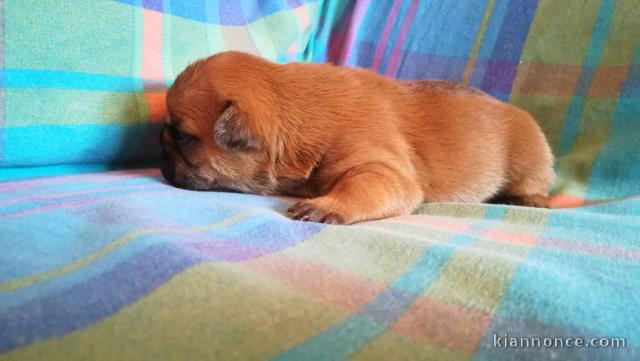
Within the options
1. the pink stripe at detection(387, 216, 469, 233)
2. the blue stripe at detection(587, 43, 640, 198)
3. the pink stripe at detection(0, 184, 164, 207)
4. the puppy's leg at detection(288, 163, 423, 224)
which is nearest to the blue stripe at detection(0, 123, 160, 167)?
the pink stripe at detection(0, 184, 164, 207)

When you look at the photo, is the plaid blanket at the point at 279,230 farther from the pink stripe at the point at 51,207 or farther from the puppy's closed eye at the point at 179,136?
the puppy's closed eye at the point at 179,136

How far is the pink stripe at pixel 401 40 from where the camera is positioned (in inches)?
103

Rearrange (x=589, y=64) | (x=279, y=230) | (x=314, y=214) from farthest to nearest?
(x=589, y=64), (x=314, y=214), (x=279, y=230)

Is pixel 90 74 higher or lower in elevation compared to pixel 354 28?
lower

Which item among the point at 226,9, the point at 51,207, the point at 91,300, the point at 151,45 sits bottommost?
the point at 51,207

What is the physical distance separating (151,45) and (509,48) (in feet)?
5.12

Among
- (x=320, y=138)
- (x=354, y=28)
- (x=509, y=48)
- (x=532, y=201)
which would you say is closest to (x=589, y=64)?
(x=509, y=48)

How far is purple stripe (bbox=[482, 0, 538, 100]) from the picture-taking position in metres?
2.32

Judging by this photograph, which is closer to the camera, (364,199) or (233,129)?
(364,199)

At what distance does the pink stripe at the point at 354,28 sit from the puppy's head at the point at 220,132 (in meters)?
1.04

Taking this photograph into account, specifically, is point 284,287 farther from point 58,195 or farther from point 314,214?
point 58,195

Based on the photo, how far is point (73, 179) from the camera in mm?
1559

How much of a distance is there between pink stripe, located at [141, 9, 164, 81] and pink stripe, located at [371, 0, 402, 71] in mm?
1174

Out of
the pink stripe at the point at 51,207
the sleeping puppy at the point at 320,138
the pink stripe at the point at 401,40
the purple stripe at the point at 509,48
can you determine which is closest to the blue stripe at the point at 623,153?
the sleeping puppy at the point at 320,138
